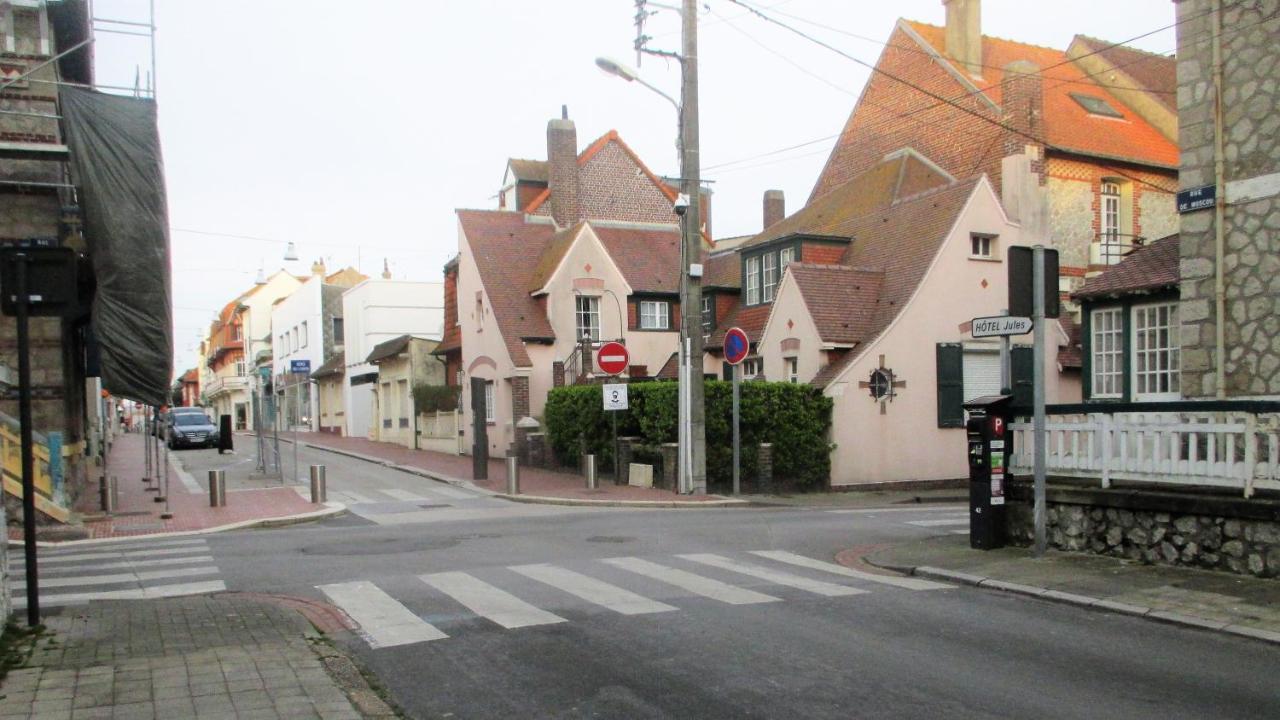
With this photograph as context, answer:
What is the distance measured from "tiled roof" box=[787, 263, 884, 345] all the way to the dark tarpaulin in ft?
45.5

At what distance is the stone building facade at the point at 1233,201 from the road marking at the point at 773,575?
6.62 m

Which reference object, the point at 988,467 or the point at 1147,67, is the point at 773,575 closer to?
the point at 988,467

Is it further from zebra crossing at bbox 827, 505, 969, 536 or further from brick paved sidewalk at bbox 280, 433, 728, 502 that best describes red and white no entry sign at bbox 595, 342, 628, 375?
zebra crossing at bbox 827, 505, 969, 536

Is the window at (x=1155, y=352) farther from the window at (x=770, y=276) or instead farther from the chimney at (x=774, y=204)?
the chimney at (x=774, y=204)

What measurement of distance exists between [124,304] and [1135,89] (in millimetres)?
31092

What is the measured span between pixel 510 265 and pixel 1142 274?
2043cm

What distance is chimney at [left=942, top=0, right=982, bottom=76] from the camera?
32.2 meters

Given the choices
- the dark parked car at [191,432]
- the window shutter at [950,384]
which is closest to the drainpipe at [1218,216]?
the window shutter at [950,384]

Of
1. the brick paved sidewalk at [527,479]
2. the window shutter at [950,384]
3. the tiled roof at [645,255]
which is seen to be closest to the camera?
the brick paved sidewalk at [527,479]

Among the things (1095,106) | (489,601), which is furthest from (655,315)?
(489,601)

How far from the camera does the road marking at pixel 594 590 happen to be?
865cm

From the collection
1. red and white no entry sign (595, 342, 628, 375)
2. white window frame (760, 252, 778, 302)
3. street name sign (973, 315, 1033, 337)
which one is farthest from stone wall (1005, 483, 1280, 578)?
white window frame (760, 252, 778, 302)

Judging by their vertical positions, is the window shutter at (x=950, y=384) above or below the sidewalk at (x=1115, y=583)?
above

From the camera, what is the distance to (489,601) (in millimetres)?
8969
